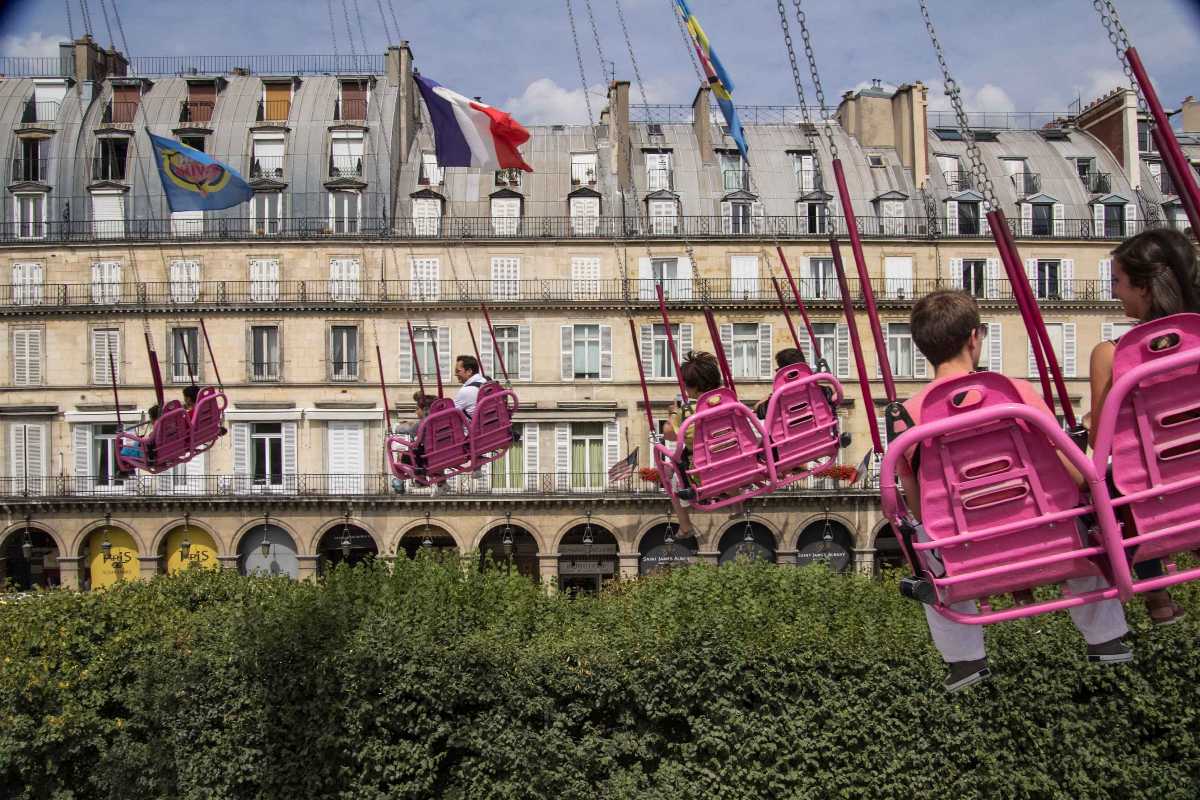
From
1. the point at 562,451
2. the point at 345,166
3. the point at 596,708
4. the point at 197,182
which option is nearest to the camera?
the point at 596,708

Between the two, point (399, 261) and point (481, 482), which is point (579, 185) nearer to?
point (399, 261)

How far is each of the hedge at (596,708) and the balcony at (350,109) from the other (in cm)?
3412

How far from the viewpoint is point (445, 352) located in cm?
4919

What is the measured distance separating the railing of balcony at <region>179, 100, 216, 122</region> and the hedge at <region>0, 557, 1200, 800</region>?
35134 millimetres

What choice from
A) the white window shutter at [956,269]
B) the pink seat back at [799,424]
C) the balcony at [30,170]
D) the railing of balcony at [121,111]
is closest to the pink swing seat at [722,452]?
the pink seat back at [799,424]

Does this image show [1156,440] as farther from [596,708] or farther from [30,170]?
[30,170]

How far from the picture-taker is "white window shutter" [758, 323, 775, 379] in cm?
4966

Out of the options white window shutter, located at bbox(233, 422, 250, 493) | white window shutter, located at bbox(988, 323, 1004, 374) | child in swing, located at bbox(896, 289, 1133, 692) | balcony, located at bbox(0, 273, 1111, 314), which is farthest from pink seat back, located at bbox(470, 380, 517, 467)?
white window shutter, located at bbox(988, 323, 1004, 374)

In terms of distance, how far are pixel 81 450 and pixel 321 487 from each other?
34.5 feet

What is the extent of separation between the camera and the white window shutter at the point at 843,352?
4959 cm

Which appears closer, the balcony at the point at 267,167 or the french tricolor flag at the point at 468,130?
the french tricolor flag at the point at 468,130

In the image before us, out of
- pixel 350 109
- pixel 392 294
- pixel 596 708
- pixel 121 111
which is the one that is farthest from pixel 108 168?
pixel 596 708

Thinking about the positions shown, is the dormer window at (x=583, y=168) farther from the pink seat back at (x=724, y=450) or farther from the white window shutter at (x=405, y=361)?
the pink seat back at (x=724, y=450)

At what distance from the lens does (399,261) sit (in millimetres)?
49562
